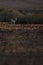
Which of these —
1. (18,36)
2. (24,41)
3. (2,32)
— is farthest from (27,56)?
(2,32)

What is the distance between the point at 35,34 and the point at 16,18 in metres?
7.39

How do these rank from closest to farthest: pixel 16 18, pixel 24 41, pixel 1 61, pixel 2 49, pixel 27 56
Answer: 1. pixel 1 61
2. pixel 27 56
3. pixel 2 49
4. pixel 24 41
5. pixel 16 18

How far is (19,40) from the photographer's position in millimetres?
14992

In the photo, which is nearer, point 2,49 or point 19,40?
point 2,49

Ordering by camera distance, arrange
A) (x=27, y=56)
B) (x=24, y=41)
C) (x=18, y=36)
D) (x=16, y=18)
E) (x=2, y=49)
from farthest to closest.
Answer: (x=16, y=18), (x=18, y=36), (x=24, y=41), (x=2, y=49), (x=27, y=56)

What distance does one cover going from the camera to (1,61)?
1092 cm

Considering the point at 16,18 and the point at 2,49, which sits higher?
the point at 2,49

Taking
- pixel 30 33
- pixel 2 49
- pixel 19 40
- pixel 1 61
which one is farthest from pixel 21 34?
pixel 1 61

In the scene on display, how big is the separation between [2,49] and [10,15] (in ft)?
37.1

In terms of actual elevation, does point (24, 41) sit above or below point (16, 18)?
above

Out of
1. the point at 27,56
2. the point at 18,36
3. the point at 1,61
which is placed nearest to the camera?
the point at 1,61

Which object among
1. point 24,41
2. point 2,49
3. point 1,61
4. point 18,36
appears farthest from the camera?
point 18,36

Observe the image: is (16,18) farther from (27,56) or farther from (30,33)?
(27,56)

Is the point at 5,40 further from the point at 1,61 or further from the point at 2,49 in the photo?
the point at 1,61
